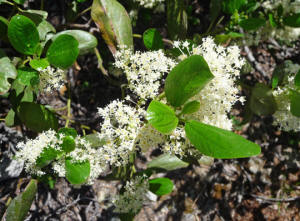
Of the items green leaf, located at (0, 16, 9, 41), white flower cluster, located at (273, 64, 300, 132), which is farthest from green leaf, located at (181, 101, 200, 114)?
green leaf, located at (0, 16, 9, 41)

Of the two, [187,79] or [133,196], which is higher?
[187,79]

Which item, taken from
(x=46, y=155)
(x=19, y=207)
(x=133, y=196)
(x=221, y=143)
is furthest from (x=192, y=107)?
(x=19, y=207)

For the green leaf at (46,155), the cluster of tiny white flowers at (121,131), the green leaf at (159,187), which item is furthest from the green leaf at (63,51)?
the green leaf at (159,187)

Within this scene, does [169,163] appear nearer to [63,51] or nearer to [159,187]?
[159,187]

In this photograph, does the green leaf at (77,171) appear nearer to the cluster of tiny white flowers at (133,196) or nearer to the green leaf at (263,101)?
the cluster of tiny white flowers at (133,196)

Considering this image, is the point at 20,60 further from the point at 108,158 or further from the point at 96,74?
the point at 96,74

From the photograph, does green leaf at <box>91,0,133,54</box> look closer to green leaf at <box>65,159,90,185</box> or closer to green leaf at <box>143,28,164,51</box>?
green leaf at <box>143,28,164,51</box>
